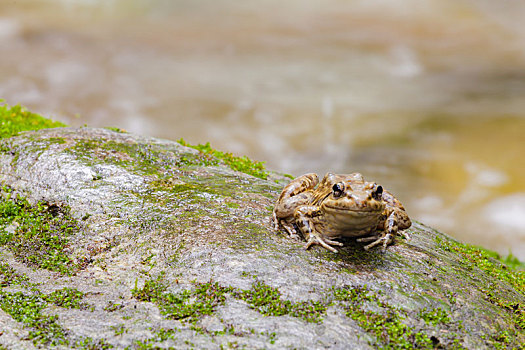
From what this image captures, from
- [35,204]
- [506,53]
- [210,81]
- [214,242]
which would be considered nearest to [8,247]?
[35,204]

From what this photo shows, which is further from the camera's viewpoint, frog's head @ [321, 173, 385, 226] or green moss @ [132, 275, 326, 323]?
frog's head @ [321, 173, 385, 226]

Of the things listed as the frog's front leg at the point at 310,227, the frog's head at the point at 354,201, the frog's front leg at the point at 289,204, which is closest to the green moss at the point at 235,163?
the frog's front leg at the point at 289,204

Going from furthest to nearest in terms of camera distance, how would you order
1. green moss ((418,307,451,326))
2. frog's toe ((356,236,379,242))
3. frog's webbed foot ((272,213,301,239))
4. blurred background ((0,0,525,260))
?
blurred background ((0,0,525,260)) → frog's webbed foot ((272,213,301,239)) → frog's toe ((356,236,379,242)) → green moss ((418,307,451,326))

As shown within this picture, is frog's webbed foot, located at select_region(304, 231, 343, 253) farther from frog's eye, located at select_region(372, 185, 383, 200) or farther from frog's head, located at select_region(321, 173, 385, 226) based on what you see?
frog's eye, located at select_region(372, 185, 383, 200)

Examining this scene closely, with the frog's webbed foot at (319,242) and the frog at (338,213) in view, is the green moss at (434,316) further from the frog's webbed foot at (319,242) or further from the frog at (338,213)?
the frog's webbed foot at (319,242)

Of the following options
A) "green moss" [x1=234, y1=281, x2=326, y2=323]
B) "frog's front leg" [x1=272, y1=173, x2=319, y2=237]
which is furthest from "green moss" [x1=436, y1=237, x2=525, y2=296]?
"green moss" [x1=234, y1=281, x2=326, y2=323]

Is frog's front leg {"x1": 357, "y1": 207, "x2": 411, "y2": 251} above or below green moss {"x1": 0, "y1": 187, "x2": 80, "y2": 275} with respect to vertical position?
above

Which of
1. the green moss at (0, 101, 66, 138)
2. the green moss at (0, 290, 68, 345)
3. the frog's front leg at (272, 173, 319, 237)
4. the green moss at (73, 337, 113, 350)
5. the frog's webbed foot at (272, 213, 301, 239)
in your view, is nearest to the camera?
the green moss at (73, 337, 113, 350)

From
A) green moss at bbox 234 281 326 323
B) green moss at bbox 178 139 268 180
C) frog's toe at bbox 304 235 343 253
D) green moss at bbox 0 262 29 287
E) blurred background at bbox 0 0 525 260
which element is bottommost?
green moss at bbox 0 262 29 287
